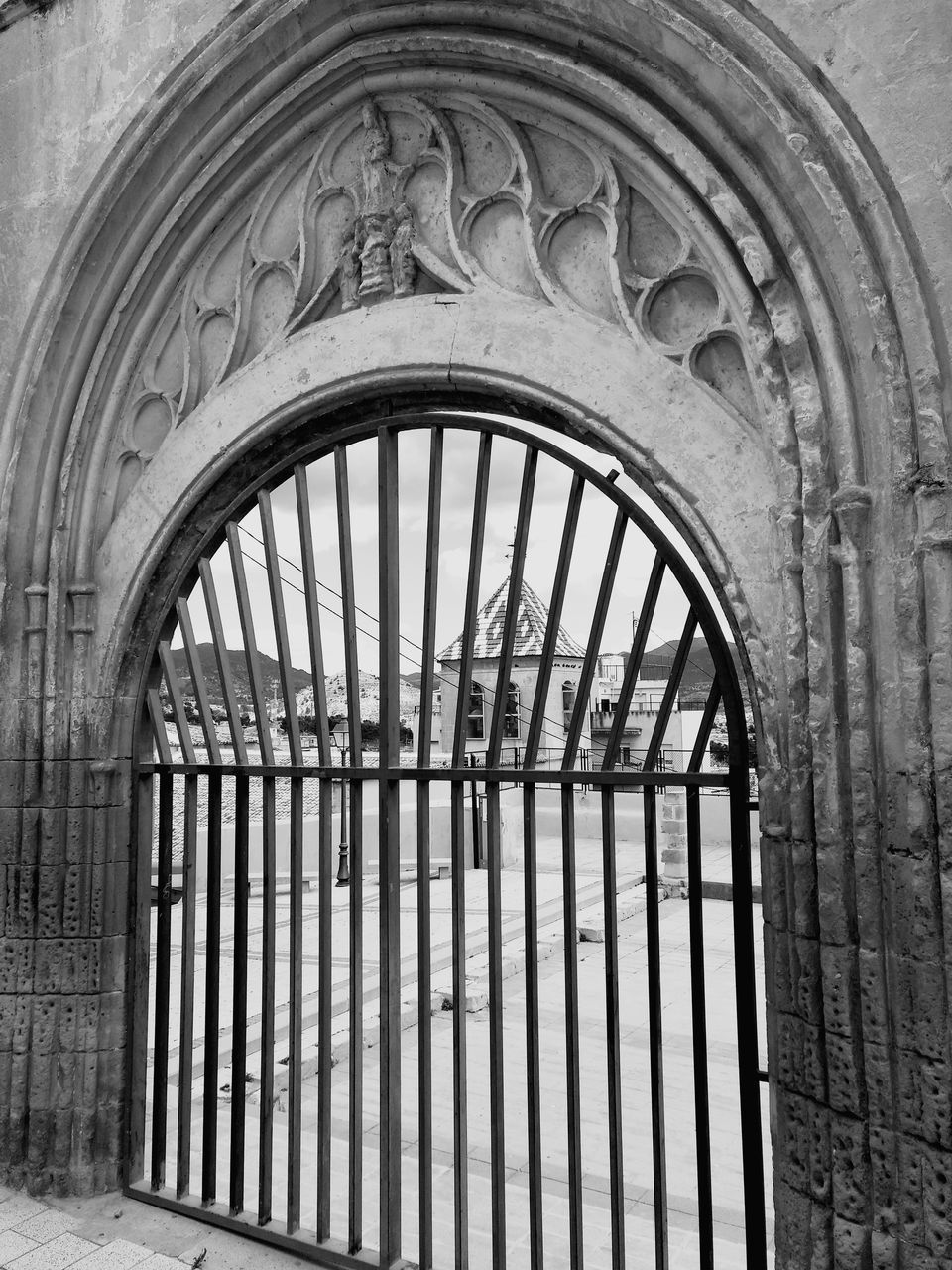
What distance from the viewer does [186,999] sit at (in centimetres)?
371

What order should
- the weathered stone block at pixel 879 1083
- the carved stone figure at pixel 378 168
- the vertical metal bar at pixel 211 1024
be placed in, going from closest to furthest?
1. the weathered stone block at pixel 879 1083
2. the carved stone figure at pixel 378 168
3. the vertical metal bar at pixel 211 1024

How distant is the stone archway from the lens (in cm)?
227

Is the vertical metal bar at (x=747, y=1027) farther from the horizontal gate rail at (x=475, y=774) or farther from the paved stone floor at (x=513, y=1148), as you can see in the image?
the paved stone floor at (x=513, y=1148)

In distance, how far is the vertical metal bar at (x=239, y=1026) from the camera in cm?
354

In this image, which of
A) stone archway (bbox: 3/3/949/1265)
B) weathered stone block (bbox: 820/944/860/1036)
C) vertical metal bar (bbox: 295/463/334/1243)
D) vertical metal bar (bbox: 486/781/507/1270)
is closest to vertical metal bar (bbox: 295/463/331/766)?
vertical metal bar (bbox: 295/463/334/1243)

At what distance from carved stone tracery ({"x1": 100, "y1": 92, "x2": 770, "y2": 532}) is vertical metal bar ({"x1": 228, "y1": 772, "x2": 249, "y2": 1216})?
145 cm

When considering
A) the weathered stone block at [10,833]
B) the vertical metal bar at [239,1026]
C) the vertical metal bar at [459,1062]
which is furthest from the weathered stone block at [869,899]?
the weathered stone block at [10,833]

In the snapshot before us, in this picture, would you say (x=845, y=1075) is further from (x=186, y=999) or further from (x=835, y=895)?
(x=186, y=999)

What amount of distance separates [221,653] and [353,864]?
3.28ft

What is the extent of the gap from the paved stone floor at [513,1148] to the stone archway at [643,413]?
1.33 ft

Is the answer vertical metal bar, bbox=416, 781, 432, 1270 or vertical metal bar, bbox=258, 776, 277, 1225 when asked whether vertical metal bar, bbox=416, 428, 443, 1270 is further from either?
vertical metal bar, bbox=258, 776, 277, 1225

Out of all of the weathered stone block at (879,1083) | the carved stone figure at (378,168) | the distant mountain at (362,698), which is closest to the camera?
the weathered stone block at (879,1083)

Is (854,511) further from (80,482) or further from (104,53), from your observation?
(104,53)

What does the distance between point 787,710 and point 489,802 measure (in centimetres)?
98
